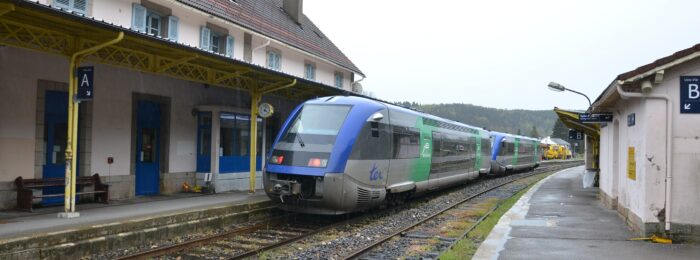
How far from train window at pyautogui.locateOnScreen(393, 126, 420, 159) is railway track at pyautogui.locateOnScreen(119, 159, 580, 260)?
165 centimetres

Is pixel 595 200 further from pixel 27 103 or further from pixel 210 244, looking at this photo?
pixel 27 103

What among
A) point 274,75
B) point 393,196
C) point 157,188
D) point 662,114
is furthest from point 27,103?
point 662,114

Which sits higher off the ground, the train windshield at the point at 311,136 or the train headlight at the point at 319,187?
the train windshield at the point at 311,136

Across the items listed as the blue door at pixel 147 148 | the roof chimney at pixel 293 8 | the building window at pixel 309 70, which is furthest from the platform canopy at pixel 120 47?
the roof chimney at pixel 293 8

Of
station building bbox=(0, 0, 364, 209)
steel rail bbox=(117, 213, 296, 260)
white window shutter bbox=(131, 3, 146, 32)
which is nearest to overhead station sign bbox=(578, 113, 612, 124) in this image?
station building bbox=(0, 0, 364, 209)

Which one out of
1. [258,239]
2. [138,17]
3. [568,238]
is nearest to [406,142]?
[258,239]

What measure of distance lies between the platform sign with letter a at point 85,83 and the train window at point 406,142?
6415 mm

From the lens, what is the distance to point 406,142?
13.3 meters

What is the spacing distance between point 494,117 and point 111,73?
123 meters

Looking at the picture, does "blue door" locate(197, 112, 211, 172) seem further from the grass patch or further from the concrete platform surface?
the grass patch

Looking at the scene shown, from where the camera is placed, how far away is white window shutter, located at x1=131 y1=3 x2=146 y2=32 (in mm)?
15062

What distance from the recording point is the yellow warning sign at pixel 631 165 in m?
9.22

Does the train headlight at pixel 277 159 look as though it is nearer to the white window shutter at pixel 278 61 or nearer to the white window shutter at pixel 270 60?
the white window shutter at pixel 270 60

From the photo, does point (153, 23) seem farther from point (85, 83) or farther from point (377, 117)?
point (377, 117)
